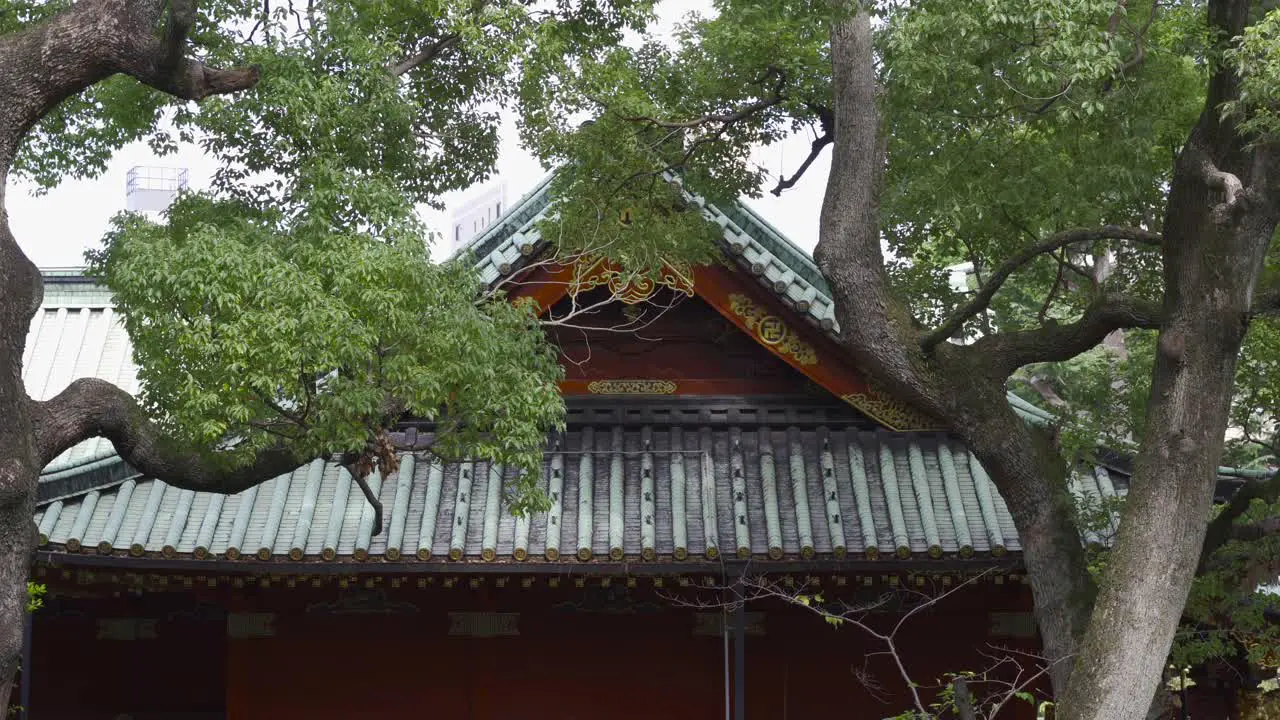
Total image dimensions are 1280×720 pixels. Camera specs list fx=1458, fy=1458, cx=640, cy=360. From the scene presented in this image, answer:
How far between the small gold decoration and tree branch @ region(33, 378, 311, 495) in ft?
13.0

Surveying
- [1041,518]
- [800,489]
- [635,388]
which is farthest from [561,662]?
[1041,518]

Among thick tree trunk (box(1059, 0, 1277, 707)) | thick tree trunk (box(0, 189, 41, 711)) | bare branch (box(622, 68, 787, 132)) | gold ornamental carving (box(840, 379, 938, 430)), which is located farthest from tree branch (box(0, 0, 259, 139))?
gold ornamental carving (box(840, 379, 938, 430))

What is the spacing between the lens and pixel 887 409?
12641 mm

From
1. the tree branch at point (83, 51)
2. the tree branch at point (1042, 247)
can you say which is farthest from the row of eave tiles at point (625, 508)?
the tree branch at point (83, 51)

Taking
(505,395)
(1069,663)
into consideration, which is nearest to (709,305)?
(505,395)

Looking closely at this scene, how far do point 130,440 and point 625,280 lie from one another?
4323mm

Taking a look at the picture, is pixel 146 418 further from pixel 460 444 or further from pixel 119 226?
pixel 460 444

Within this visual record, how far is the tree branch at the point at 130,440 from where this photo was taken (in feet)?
27.7

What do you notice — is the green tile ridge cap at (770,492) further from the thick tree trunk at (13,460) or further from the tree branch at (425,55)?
the thick tree trunk at (13,460)

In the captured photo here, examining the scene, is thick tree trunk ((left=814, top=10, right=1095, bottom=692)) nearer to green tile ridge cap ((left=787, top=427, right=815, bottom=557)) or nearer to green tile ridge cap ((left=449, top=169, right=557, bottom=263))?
green tile ridge cap ((left=787, top=427, right=815, bottom=557))

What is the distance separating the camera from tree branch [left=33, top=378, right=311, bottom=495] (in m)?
8.45

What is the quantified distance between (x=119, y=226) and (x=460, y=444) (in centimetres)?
268

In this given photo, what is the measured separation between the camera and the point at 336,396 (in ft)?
29.1

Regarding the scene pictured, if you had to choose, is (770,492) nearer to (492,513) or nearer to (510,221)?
(492,513)
